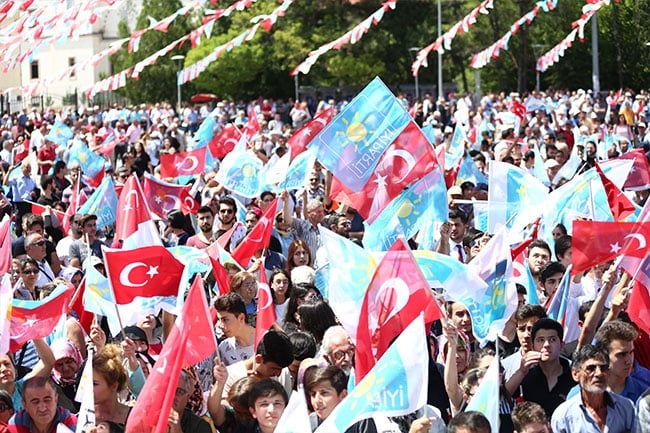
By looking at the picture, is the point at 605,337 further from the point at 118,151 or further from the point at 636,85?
the point at 636,85

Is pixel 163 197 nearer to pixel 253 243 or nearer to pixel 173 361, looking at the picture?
pixel 253 243

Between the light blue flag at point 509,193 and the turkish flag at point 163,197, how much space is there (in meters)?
4.06

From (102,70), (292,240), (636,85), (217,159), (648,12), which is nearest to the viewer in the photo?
(292,240)

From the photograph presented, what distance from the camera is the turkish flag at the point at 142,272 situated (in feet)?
31.6

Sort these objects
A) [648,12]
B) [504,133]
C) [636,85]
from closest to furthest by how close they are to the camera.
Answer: [504,133] → [648,12] → [636,85]

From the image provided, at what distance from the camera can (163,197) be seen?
15969 mm

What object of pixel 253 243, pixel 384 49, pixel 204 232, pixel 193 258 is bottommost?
pixel 384 49

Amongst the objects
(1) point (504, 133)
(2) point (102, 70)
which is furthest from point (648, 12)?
(2) point (102, 70)

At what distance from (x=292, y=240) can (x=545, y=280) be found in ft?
11.2

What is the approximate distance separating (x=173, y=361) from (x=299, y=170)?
31.3ft

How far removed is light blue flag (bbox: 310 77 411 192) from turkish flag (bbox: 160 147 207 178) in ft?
21.4

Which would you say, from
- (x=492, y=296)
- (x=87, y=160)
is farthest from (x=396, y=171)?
(x=87, y=160)

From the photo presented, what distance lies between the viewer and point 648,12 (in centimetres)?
2981

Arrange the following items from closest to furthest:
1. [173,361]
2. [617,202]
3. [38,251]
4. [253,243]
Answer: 1. [173,361]
2. [617,202]
3. [253,243]
4. [38,251]
